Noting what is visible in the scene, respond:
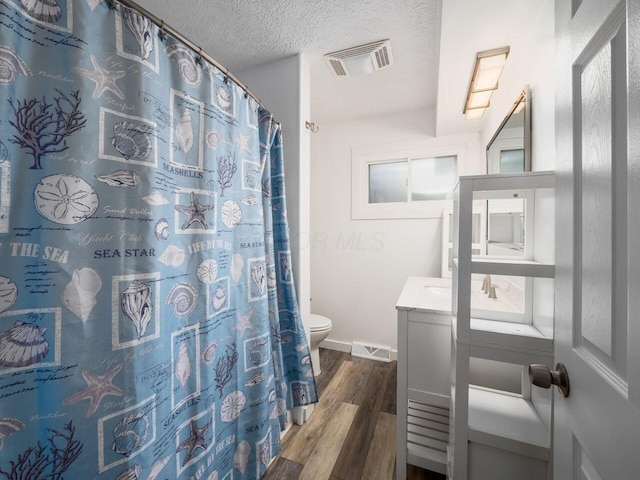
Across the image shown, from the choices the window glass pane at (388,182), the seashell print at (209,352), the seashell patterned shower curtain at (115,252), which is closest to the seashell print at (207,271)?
the seashell patterned shower curtain at (115,252)

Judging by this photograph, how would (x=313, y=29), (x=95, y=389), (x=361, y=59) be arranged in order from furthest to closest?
(x=361, y=59) → (x=313, y=29) → (x=95, y=389)

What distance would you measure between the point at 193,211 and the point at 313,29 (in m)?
1.25

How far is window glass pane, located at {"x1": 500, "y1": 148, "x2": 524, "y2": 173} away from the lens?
48.7 inches

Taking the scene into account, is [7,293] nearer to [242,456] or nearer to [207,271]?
[207,271]

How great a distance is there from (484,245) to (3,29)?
227 cm

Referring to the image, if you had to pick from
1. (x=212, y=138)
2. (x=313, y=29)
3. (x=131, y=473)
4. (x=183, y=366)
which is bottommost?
(x=131, y=473)

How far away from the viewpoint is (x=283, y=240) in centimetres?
149

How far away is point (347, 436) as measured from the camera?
150cm

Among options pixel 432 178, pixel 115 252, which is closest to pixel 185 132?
pixel 115 252

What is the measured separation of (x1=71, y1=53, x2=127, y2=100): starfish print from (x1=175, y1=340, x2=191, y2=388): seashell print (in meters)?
0.80

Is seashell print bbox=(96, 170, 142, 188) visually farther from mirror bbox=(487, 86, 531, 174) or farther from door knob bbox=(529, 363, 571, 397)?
mirror bbox=(487, 86, 531, 174)

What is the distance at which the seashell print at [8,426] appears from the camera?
0.55m

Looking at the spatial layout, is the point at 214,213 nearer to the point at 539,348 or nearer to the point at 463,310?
the point at 463,310

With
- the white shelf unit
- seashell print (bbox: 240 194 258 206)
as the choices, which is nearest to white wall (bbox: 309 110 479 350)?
the white shelf unit
